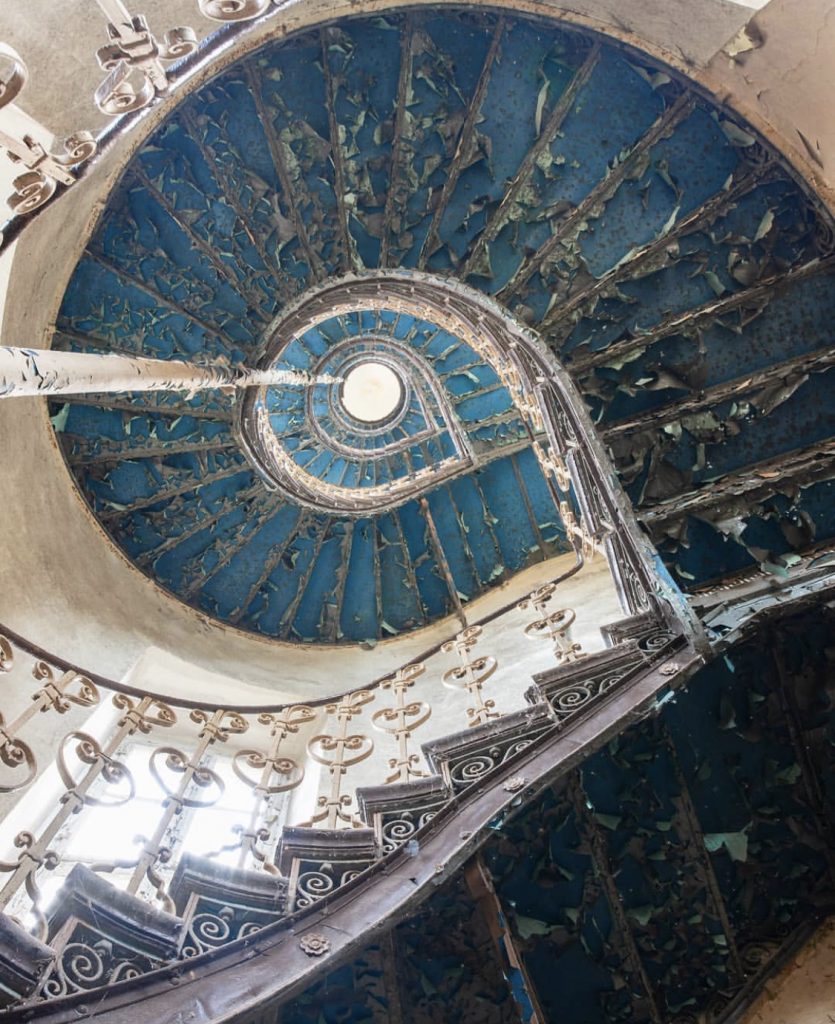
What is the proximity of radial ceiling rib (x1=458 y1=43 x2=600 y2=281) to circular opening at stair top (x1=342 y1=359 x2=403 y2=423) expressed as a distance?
4.84m

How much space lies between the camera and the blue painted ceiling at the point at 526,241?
575 centimetres

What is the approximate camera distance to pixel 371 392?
1200 centimetres

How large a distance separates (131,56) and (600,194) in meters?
4.50

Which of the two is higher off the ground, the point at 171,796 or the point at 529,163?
the point at 529,163

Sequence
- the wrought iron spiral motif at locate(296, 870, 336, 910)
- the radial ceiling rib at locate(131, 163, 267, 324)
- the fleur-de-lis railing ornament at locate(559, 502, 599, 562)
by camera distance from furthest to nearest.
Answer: the radial ceiling rib at locate(131, 163, 267, 324)
the fleur-de-lis railing ornament at locate(559, 502, 599, 562)
the wrought iron spiral motif at locate(296, 870, 336, 910)

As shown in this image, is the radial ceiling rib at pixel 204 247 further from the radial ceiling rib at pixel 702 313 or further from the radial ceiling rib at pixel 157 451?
the radial ceiling rib at pixel 702 313

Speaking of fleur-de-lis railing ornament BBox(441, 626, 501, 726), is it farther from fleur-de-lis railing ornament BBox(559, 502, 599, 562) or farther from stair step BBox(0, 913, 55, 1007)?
stair step BBox(0, 913, 55, 1007)

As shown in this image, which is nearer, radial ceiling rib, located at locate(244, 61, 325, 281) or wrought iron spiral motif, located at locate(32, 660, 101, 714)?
wrought iron spiral motif, located at locate(32, 660, 101, 714)

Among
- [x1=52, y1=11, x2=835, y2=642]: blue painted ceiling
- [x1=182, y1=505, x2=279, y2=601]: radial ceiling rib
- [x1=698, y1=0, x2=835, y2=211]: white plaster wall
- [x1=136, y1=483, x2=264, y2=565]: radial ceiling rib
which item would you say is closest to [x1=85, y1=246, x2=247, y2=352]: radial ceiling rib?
[x1=52, y1=11, x2=835, y2=642]: blue painted ceiling

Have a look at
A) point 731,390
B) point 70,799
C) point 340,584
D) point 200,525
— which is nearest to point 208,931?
point 70,799

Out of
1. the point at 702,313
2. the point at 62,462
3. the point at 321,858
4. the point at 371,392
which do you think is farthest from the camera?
the point at 371,392

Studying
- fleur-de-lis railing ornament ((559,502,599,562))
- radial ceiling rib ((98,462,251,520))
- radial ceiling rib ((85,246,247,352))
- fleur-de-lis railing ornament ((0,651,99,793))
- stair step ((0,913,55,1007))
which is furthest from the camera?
radial ceiling rib ((98,462,251,520))

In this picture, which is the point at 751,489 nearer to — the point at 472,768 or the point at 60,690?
the point at 472,768

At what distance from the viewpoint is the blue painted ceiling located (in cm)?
575
